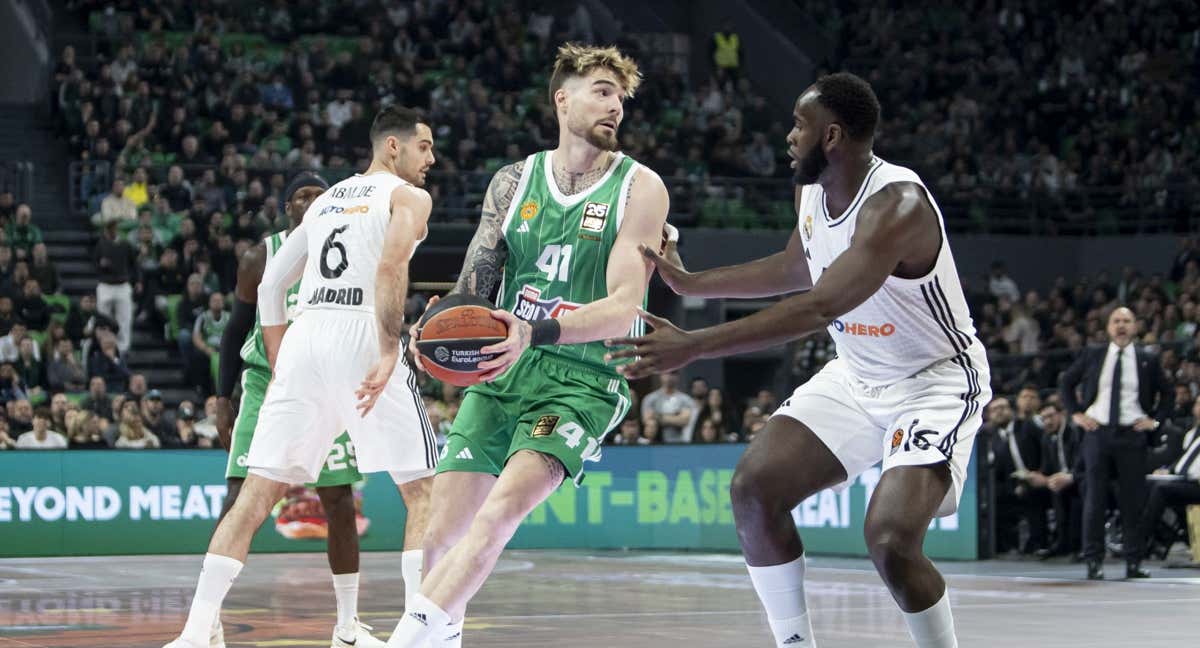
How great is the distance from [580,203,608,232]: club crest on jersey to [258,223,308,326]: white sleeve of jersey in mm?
2351

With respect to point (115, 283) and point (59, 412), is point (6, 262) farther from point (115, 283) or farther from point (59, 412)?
point (59, 412)

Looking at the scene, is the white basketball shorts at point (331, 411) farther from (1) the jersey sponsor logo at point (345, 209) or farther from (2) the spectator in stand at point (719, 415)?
(2) the spectator in stand at point (719, 415)

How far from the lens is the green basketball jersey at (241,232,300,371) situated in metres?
9.34

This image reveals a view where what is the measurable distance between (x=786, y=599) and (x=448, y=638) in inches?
50.5

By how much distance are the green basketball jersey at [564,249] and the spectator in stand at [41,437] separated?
12.8m

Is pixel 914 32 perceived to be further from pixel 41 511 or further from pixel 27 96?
pixel 41 511

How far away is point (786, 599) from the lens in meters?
6.66

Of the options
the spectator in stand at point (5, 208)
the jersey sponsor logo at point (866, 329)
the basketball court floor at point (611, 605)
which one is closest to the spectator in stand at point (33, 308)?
the spectator in stand at point (5, 208)

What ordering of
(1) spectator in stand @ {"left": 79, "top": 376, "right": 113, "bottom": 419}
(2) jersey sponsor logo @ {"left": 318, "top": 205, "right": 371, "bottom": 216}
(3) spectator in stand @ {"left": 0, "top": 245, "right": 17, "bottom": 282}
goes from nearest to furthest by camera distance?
(2) jersey sponsor logo @ {"left": 318, "top": 205, "right": 371, "bottom": 216}
(1) spectator in stand @ {"left": 79, "top": 376, "right": 113, "bottom": 419}
(3) spectator in stand @ {"left": 0, "top": 245, "right": 17, "bottom": 282}

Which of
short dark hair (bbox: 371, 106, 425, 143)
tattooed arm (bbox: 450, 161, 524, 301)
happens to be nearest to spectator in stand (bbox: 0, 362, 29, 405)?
short dark hair (bbox: 371, 106, 425, 143)

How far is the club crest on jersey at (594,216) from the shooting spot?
6789mm

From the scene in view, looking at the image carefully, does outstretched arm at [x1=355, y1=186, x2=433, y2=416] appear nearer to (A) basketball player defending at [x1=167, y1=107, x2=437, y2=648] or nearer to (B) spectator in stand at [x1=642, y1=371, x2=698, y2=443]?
(A) basketball player defending at [x1=167, y1=107, x2=437, y2=648]

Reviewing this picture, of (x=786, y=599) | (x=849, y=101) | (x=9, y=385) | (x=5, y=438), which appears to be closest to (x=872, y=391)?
(x=786, y=599)

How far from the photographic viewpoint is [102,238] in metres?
22.4
